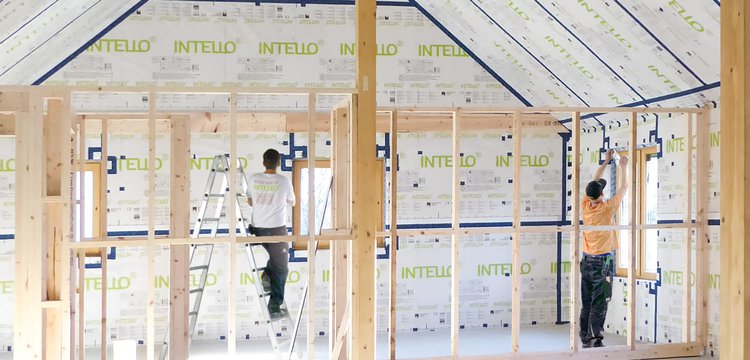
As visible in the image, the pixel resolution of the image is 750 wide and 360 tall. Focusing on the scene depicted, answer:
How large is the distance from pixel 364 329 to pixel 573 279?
7.84 feet

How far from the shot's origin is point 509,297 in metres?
9.16

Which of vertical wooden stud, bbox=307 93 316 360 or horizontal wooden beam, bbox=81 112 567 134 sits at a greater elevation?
horizontal wooden beam, bbox=81 112 567 134

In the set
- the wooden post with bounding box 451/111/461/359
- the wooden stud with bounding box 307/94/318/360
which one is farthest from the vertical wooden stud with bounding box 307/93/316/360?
the wooden post with bounding box 451/111/461/359

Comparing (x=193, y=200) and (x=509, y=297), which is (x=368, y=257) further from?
(x=509, y=297)

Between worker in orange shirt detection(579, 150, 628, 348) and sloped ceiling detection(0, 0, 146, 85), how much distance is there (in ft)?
16.1

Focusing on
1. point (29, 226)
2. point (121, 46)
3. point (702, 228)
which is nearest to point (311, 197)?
point (29, 226)

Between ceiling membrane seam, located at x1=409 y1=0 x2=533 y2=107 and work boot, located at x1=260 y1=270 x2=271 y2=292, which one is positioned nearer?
work boot, located at x1=260 y1=270 x2=271 y2=292

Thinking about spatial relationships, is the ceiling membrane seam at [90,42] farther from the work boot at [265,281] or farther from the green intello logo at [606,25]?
the green intello logo at [606,25]

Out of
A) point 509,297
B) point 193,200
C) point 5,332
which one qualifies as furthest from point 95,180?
point 509,297

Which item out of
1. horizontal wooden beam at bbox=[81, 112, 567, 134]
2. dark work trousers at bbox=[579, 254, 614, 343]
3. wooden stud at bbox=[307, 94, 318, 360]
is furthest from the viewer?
horizontal wooden beam at bbox=[81, 112, 567, 134]

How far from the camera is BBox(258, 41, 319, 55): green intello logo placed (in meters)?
8.56

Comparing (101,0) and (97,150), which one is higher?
(101,0)

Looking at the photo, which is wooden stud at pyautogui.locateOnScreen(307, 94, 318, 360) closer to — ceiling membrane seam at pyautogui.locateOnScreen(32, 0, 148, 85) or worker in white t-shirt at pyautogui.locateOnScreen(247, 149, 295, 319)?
worker in white t-shirt at pyautogui.locateOnScreen(247, 149, 295, 319)

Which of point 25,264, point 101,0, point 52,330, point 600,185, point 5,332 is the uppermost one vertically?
point 101,0
